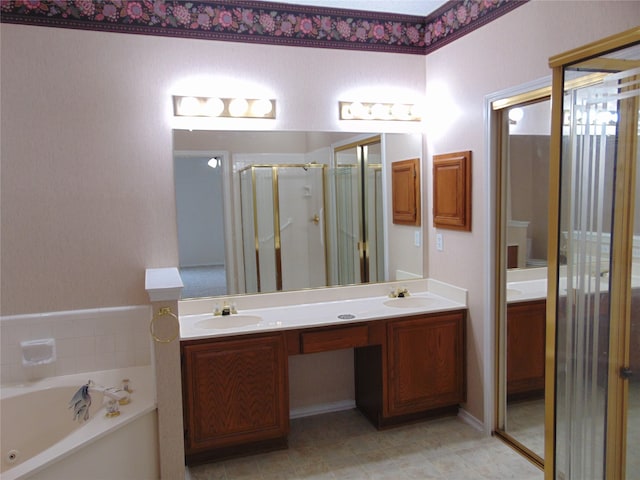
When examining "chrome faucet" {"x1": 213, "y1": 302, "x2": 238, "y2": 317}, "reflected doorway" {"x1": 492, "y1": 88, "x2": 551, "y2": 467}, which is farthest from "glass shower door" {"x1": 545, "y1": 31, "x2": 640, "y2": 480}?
"chrome faucet" {"x1": 213, "y1": 302, "x2": 238, "y2": 317}

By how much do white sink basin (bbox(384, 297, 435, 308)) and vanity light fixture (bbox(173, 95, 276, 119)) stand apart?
4.84 feet

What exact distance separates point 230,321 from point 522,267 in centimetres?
177

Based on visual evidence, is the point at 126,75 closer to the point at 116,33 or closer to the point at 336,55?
the point at 116,33

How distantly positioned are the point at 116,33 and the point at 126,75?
0.78 ft

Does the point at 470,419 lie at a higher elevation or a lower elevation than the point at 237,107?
lower

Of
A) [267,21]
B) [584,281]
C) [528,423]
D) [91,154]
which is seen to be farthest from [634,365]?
[91,154]

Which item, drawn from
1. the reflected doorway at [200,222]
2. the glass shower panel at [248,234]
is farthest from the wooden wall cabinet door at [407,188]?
the reflected doorway at [200,222]

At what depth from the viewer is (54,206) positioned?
9.30ft

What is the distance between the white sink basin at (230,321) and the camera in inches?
120

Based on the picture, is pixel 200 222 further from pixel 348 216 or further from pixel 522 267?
pixel 522 267

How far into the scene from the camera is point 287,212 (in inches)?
131

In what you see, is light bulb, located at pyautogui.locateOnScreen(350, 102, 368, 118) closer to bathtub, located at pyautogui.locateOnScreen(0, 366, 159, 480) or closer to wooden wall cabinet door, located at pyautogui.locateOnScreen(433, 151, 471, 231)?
wooden wall cabinet door, located at pyautogui.locateOnScreen(433, 151, 471, 231)

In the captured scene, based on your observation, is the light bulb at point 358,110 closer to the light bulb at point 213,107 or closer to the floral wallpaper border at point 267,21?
the floral wallpaper border at point 267,21

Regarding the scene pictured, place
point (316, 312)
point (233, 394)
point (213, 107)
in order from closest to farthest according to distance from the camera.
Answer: point (233, 394), point (213, 107), point (316, 312)
